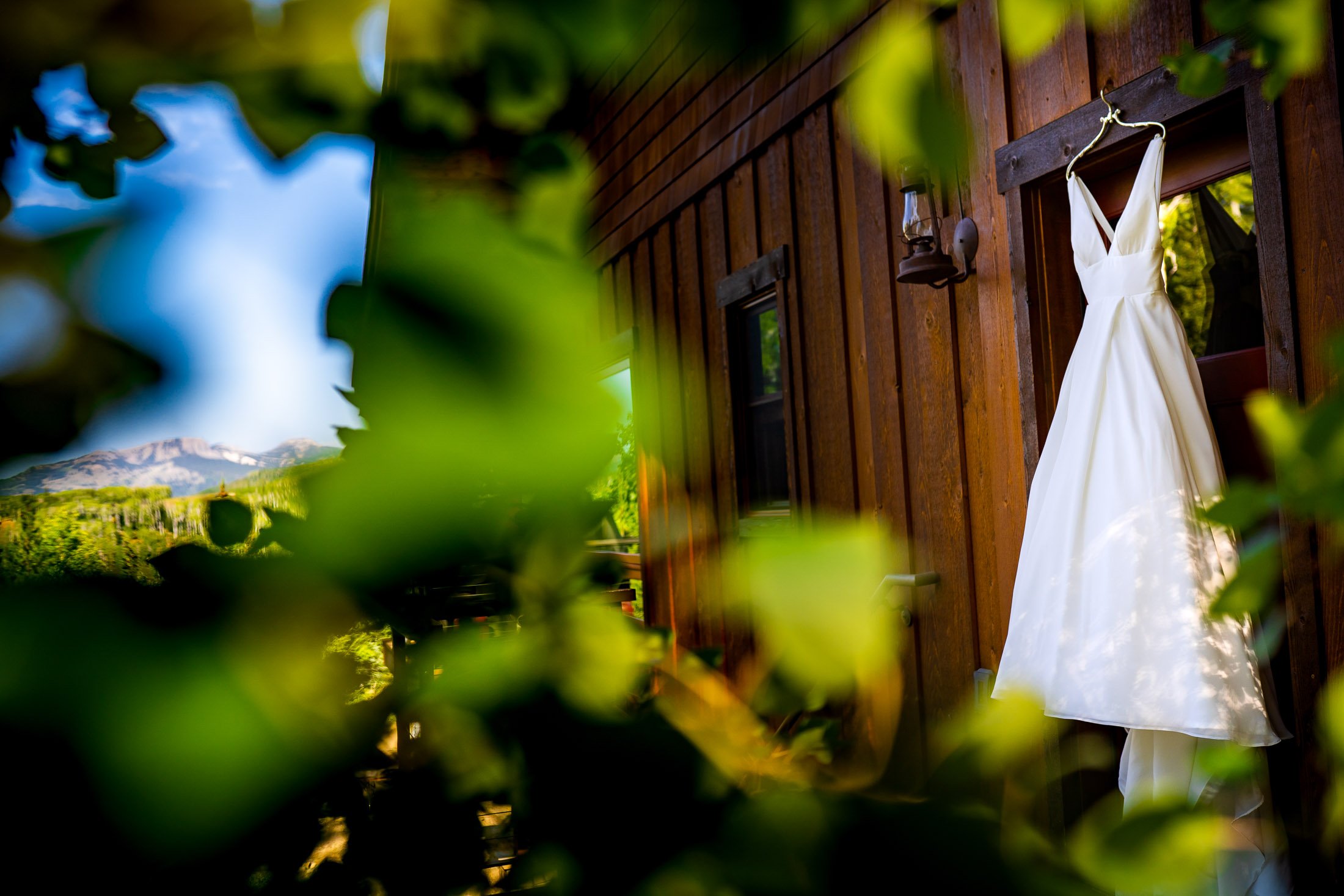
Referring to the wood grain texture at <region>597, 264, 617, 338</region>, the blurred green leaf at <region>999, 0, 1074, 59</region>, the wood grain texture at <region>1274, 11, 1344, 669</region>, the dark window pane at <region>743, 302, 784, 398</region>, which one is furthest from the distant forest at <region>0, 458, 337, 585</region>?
the wood grain texture at <region>597, 264, 617, 338</region>

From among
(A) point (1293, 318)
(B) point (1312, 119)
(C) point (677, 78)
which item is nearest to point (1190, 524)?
(A) point (1293, 318)

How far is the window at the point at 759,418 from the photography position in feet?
13.8

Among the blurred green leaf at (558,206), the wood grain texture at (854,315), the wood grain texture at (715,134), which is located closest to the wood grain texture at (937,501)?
the wood grain texture at (854,315)

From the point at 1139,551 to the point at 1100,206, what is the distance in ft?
3.38

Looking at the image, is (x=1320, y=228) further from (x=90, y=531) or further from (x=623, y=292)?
(x=623, y=292)

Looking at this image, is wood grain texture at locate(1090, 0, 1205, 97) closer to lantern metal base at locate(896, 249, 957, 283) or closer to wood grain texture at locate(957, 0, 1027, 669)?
wood grain texture at locate(957, 0, 1027, 669)

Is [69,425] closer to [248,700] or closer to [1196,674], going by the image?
[248,700]

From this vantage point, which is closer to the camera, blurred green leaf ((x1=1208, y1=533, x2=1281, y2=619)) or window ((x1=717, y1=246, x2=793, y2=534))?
blurred green leaf ((x1=1208, y1=533, x2=1281, y2=619))

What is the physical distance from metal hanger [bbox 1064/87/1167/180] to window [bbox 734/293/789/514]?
194 cm

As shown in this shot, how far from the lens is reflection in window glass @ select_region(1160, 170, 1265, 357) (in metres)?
2.24

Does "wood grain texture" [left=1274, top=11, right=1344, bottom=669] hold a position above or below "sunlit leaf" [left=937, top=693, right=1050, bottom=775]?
above

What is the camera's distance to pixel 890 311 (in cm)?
315

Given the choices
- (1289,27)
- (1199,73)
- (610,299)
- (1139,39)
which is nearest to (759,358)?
(610,299)

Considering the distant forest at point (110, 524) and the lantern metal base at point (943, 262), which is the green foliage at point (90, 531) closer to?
the distant forest at point (110, 524)
